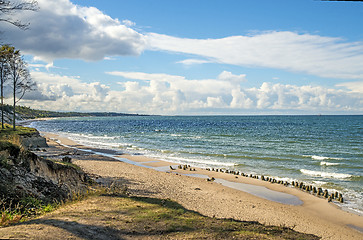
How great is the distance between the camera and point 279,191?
57.9ft

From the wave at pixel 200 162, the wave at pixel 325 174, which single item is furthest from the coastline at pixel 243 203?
the wave at pixel 325 174

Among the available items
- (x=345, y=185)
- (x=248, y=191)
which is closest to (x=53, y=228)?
(x=248, y=191)

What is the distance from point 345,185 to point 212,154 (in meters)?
16.5

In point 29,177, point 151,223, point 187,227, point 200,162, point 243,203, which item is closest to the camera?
point 187,227

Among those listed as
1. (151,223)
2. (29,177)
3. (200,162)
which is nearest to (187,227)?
(151,223)

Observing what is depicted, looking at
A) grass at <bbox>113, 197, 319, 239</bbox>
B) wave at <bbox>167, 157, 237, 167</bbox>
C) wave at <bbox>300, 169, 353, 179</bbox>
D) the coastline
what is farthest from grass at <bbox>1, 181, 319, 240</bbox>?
A: wave at <bbox>167, 157, 237, 167</bbox>

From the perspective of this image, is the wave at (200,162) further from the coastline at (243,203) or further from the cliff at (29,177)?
the cliff at (29,177)

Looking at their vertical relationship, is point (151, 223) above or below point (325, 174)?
above

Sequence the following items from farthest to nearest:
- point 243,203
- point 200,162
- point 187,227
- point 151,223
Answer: point 200,162 → point 243,203 → point 151,223 → point 187,227

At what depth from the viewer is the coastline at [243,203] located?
472 inches

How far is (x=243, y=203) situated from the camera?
14672 millimetres

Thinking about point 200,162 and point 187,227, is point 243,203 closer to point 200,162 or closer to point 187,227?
point 187,227

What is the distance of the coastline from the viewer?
11977 millimetres

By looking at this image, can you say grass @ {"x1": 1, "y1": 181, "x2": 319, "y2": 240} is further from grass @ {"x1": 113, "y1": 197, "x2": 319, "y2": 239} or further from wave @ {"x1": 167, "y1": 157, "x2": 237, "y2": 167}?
wave @ {"x1": 167, "y1": 157, "x2": 237, "y2": 167}
